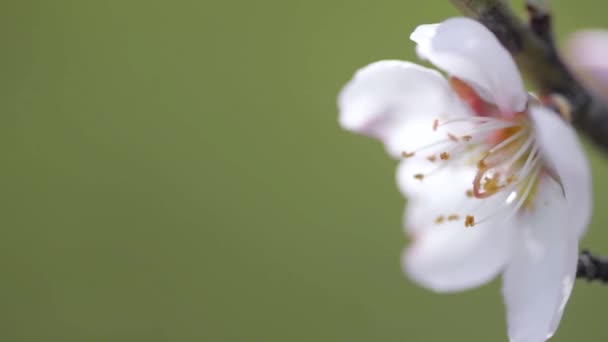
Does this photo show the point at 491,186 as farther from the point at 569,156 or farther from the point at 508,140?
the point at 569,156

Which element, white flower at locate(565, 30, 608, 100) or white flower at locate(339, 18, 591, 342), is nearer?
white flower at locate(339, 18, 591, 342)

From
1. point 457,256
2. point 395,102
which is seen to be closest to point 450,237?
point 457,256

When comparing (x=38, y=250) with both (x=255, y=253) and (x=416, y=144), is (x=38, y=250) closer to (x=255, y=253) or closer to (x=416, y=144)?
(x=255, y=253)

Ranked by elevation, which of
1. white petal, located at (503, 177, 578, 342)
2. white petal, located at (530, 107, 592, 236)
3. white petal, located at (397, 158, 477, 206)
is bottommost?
white petal, located at (503, 177, 578, 342)

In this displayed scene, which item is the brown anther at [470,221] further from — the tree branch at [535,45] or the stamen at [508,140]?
the tree branch at [535,45]

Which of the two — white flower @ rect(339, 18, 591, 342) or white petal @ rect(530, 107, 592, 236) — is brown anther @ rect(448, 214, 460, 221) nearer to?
white flower @ rect(339, 18, 591, 342)

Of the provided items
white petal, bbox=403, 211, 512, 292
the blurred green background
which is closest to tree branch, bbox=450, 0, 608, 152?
white petal, bbox=403, 211, 512, 292
